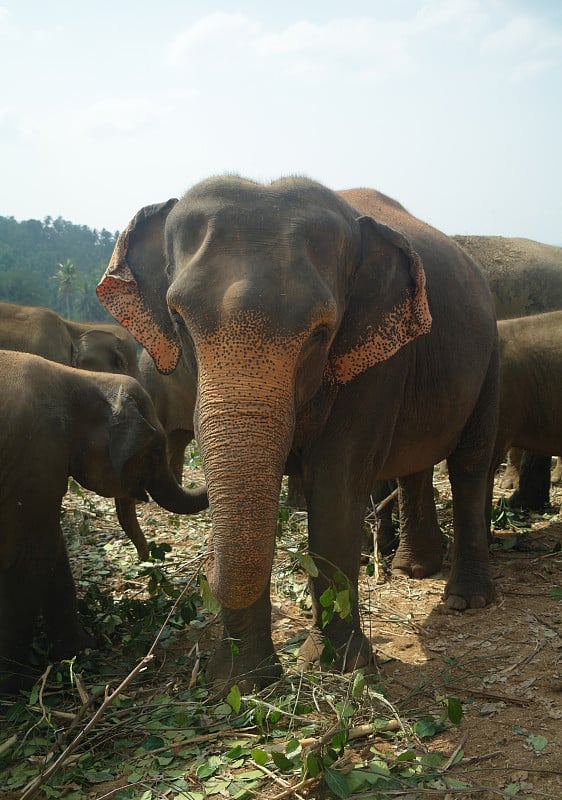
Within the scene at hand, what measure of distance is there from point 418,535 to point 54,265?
198 ft

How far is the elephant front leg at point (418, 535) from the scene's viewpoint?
5.54 metres

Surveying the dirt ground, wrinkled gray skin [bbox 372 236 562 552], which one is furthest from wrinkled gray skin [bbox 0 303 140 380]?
wrinkled gray skin [bbox 372 236 562 552]

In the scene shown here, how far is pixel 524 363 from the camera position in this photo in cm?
616

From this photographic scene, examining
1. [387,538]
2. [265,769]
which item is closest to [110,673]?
[265,769]

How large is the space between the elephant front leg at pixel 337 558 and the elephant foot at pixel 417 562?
1709 millimetres

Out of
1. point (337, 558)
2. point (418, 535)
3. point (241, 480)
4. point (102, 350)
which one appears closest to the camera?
point (241, 480)

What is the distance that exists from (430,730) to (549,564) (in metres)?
2.57

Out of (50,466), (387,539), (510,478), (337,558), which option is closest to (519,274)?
(510,478)

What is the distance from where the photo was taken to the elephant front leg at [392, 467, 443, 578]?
18.2 feet

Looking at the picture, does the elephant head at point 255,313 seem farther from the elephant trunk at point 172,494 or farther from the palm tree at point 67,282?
the palm tree at point 67,282

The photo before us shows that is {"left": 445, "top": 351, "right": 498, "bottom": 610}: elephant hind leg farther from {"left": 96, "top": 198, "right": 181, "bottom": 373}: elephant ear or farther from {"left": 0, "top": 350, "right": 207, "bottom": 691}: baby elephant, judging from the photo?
{"left": 96, "top": 198, "right": 181, "bottom": 373}: elephant ear

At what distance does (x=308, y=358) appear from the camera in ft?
10.4

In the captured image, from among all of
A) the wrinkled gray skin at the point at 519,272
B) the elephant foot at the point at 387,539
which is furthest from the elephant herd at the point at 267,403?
the wrinkled gray skin at the point at 519,272

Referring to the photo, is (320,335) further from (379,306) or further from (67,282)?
(67,282)
